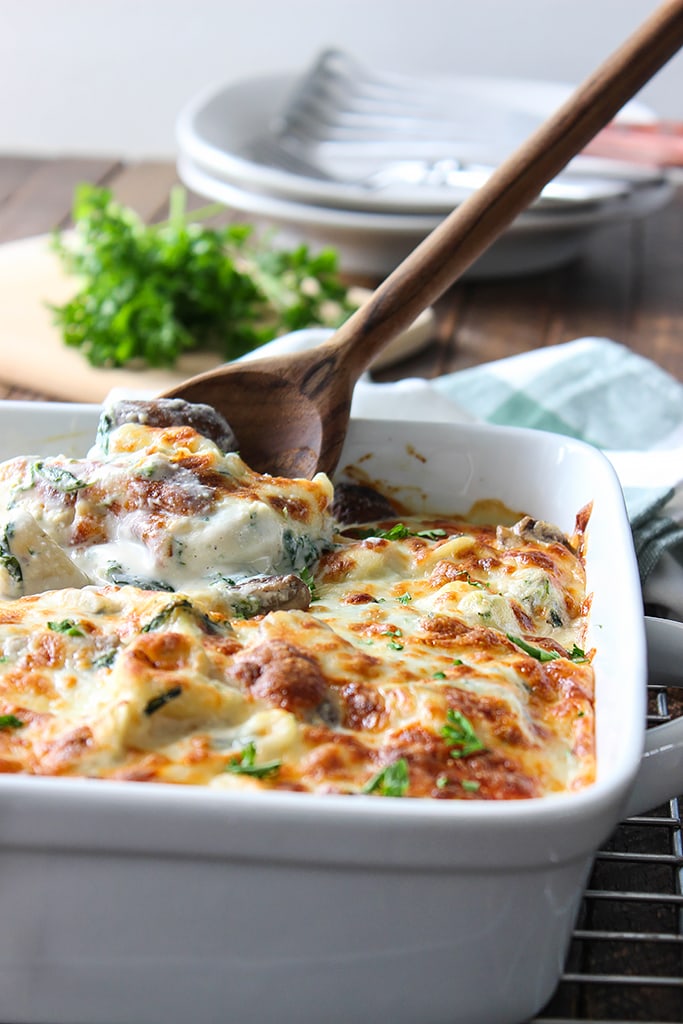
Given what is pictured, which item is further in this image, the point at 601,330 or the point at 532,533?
the point at 601,330

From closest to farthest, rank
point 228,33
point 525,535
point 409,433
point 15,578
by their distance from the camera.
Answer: point 15,578 < point 525,535 < point 409,433 < point 228,33

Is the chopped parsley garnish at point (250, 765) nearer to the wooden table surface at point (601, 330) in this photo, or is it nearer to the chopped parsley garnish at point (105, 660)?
the chopped parsley garnish at point (105, 660)

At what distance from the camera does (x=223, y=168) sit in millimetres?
4578

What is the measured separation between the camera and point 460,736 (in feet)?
5.56

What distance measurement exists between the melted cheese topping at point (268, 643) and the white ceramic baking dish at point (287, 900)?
135 mm

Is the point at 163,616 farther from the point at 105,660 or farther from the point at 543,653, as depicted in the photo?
the point at 543,653

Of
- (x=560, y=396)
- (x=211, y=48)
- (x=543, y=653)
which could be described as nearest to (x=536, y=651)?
(x=543, y=653)

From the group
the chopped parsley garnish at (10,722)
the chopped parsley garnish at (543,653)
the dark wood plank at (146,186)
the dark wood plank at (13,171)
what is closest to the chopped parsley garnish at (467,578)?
the chopped parsley garnish at (543,653)

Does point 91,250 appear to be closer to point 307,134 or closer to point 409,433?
point 307,134

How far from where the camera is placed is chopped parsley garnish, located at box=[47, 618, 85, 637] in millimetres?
1835

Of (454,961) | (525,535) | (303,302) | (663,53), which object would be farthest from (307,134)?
(454,961)

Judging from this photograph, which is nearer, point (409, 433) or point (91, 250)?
point (409, 433)

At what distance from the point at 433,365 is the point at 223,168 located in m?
1.09

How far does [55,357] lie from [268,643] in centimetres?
247
